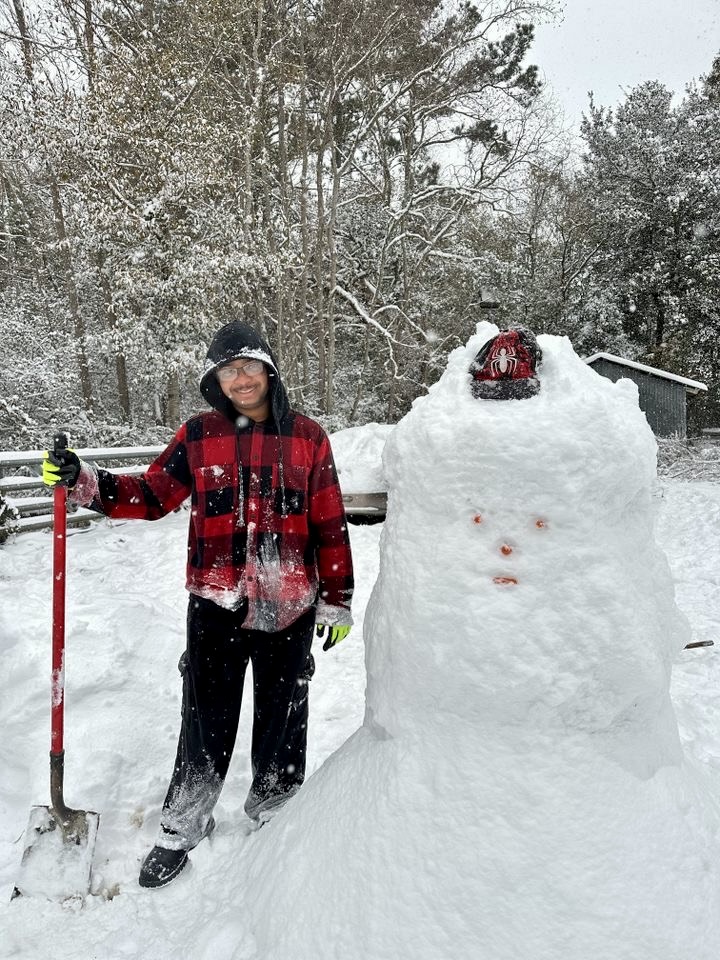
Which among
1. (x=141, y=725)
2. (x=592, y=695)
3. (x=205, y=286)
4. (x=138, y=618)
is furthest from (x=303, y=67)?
(x=592, y=695)

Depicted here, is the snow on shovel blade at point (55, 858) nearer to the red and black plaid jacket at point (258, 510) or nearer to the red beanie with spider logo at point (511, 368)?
the red and black plaid jacket at point (258, 510)

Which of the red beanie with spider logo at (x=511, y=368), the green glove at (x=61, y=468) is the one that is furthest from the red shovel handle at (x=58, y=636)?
the red beanie with spider logo at (x=511, y=368)

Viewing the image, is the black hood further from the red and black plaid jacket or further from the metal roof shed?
the metal roof shed

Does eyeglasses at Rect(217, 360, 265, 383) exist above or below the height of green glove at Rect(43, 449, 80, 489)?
above

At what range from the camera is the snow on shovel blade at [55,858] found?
1851 mm

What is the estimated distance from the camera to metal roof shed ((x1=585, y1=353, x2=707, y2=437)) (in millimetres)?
12711

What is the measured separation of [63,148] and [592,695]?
10797mm

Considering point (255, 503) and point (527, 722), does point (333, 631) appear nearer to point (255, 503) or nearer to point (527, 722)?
point (255, 503)

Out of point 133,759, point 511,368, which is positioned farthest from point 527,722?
point 133,759

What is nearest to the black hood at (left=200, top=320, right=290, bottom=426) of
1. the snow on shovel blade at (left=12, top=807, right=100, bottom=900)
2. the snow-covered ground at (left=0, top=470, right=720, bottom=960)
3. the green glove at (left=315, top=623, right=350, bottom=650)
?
the green glove at (left=315, top=623, right=350, bottom=650)

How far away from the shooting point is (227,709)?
83.1 inches

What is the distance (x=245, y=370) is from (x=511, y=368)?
0.94 metres

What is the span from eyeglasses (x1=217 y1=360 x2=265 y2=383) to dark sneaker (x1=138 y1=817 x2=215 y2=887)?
1619 millimetres

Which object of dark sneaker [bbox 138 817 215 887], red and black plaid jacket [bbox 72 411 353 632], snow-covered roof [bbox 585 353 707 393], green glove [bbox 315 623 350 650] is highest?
snow-covered roof [bbox 585 353 707 393]
